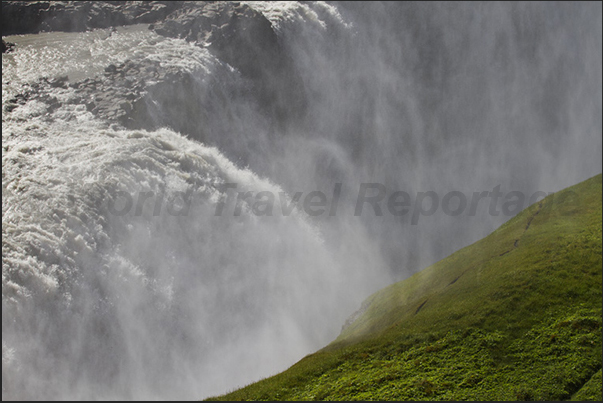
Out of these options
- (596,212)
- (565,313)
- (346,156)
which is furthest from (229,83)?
(565,313)

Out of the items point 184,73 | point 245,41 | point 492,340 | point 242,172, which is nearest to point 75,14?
point 184,73

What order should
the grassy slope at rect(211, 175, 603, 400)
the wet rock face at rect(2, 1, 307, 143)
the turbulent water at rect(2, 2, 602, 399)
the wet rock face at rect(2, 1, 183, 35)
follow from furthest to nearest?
the wet rock face at rect(2, 1, 183, 35) < the wet rock face at rect(2, 1, 307, 143) < the turbulent water at rect(2, 2, 602, 399) < the grassy slope at rect(211, 175, 603, 400)

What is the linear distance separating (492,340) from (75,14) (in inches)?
2572

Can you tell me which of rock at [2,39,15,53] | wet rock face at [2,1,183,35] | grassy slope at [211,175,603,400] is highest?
wet rock face at [2,1,183,35]

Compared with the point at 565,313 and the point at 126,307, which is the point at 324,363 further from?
the point at 126,307

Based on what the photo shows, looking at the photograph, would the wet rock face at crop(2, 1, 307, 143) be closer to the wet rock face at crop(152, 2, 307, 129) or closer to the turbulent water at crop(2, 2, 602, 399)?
the wet rock face at crop(152, 2, 307, 129)

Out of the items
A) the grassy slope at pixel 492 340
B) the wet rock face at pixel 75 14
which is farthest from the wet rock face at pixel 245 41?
the grassy slope at pixel 492 340

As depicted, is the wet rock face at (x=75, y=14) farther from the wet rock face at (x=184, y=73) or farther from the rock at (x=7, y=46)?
the rock at (x=7, y=46)

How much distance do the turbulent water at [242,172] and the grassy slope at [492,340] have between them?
53.3ft

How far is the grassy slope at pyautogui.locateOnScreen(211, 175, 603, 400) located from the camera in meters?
20.7

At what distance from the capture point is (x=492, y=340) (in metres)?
23.3

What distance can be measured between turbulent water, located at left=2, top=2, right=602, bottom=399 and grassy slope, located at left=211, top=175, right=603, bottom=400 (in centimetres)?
1625

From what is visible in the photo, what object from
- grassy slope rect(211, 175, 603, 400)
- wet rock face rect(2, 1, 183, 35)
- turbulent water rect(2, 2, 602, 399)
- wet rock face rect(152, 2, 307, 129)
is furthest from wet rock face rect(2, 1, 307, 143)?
grassy slope rect(211, 175, 603, 400)

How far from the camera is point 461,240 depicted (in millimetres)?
80312
